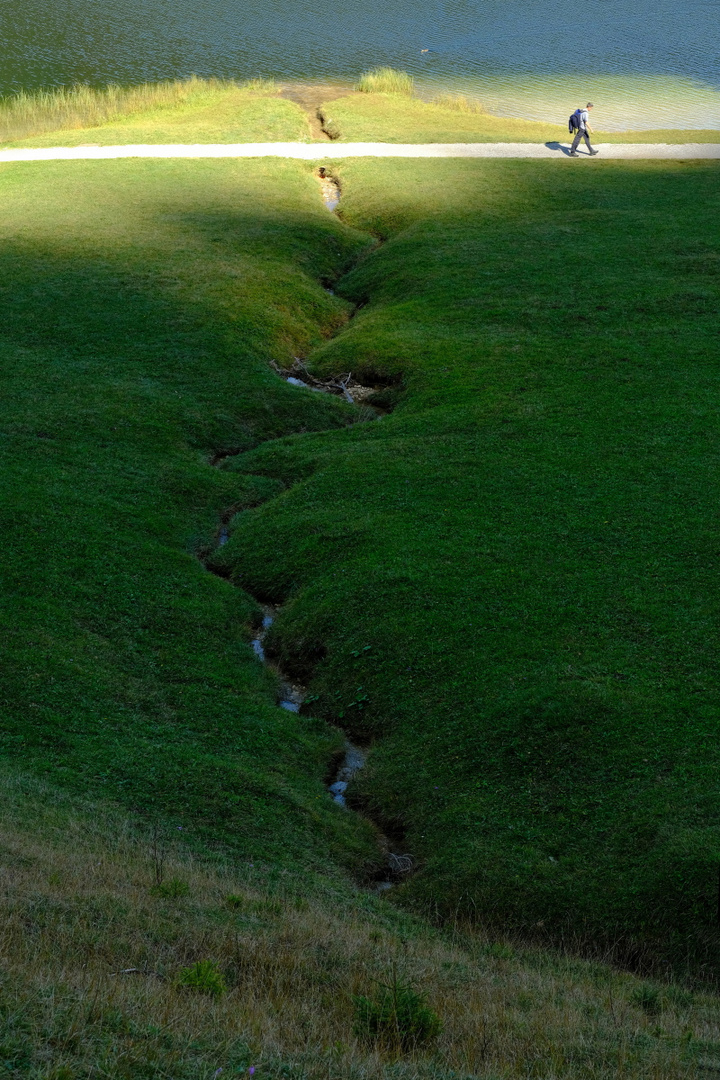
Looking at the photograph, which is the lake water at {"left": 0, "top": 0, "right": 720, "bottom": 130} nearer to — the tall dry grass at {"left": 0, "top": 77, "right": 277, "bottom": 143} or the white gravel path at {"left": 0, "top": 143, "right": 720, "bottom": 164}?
the tall dry grass at {"left": 0, "top": 77, "right": 277, "bottom": 143}

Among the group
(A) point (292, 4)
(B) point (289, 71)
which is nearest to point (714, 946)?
(B) point (289, 71)

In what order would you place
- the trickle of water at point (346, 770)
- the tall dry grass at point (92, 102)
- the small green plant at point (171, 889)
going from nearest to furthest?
1. the small green plant at point (171, 889)
2. the trickle of water at point (346, 770)
3. the tall dry grass at point (92, 102)

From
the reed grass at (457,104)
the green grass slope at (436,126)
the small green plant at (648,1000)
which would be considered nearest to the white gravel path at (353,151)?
the green grass slope at (436,126)

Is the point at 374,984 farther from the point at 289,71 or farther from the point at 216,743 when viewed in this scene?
the point at 289,71

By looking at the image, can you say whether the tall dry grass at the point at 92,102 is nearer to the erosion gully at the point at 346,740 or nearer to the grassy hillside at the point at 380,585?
the grassy hillside at the point at 380,585

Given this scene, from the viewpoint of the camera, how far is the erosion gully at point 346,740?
1519 centimetres

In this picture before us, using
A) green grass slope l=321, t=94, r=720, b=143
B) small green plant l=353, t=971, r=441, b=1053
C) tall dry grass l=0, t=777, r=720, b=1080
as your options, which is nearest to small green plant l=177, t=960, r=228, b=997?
tall dry grass l=0, t=777, r=720, b=1080

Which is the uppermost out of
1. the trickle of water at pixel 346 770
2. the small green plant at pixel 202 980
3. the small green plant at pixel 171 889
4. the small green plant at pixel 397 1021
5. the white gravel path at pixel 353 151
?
the white gravel path at pixel 353 151

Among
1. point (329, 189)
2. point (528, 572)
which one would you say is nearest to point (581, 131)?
point (329, 189)

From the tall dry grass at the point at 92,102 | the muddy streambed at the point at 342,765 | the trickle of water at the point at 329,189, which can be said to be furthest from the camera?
the tall dry grass at the point at 92,102

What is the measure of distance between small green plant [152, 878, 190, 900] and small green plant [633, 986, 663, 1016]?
5.19 meters

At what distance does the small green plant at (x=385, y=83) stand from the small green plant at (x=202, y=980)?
200 feet

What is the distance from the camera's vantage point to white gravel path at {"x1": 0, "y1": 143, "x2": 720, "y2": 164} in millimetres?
47938

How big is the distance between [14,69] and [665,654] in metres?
62.5
